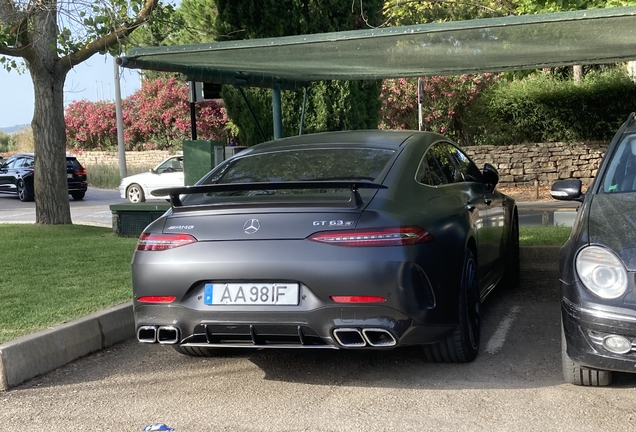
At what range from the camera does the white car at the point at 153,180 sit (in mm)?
23750

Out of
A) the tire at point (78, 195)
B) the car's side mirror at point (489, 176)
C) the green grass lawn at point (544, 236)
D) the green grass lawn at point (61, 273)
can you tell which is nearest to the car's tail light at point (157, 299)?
the green grass lawn at point (61, 273)

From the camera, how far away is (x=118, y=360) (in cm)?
559

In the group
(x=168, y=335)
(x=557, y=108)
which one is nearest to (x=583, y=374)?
(x=168, y=335)

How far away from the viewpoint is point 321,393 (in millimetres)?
4723

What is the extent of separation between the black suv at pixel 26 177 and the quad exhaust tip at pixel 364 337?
22.5 metres

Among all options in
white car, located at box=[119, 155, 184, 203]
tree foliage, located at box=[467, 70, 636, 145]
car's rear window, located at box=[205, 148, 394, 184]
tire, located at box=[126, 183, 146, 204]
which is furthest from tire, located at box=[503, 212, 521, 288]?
tire, located at box=[126, 183, 146, 204]

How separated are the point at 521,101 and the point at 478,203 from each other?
16.8 m

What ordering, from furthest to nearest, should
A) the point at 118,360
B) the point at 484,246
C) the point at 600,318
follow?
the point at 484,246 < the point at 118,360 < the point at 600,318

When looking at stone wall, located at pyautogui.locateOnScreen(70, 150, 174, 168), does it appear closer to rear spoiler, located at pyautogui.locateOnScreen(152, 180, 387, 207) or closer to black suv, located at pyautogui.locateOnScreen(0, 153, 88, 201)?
black suv, located at pyautogui.locateOnScreen(0, 153, 88, 201)

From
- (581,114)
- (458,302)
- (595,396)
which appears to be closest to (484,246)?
(458,302)

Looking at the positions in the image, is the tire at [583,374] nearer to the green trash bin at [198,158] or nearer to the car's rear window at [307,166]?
the car's rear window at [307,166]

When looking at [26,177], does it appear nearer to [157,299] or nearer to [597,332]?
[157,299]

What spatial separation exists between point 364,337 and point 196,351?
154 centimetres

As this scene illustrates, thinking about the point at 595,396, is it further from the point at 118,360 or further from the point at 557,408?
the point at 118,360
